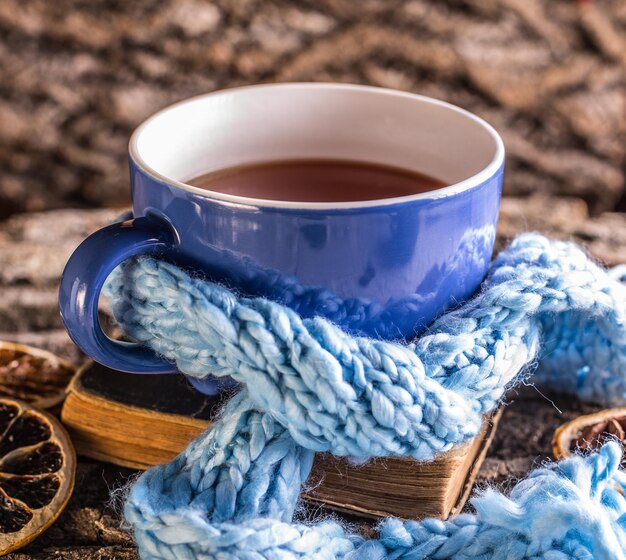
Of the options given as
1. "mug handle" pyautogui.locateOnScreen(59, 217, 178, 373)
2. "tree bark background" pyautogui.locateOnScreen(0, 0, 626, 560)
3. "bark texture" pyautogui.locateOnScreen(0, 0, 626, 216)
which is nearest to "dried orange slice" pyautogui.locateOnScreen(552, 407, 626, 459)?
"mug handle" pyautogui.locateOnScreen(59, 217, 178, 373)

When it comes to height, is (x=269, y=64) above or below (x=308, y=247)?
below

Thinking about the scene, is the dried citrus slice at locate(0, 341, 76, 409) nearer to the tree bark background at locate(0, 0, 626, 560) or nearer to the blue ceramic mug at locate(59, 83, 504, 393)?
the blue ceramic mug at locate(59, 83, 504, 393)

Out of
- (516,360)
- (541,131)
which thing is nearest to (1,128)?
(541,131)

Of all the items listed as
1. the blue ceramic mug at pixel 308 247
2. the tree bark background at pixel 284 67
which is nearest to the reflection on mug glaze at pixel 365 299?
the blue ceramic mug at pixel 308 247

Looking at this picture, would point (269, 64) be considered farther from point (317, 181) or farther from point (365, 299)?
point (365, 299)

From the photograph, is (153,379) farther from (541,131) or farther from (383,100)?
(541,131)

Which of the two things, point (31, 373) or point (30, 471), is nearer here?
point (30, 471)

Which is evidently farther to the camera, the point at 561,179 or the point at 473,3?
the point at 561,179

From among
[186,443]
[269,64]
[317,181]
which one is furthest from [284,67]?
[186,443]
